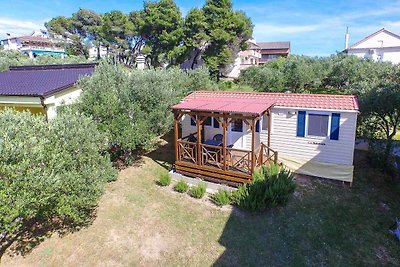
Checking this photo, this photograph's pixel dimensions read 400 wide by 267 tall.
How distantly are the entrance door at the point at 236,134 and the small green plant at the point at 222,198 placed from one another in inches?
143

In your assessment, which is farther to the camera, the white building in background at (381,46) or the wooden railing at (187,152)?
the white building in background at (381,46)

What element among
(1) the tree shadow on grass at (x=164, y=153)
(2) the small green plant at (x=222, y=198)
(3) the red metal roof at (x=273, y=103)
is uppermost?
(3) the red metal roof at (x=273, y=103)

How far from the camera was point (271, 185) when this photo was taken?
1045 cm

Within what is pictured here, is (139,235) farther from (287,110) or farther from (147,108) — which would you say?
(287,110)

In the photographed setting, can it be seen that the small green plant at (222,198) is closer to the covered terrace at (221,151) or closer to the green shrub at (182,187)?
the covered terrace at (221,151)

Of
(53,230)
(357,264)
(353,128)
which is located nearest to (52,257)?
(53,230)

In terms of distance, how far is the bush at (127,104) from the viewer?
11.5 metres

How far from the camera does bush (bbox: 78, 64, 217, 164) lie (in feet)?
37.8

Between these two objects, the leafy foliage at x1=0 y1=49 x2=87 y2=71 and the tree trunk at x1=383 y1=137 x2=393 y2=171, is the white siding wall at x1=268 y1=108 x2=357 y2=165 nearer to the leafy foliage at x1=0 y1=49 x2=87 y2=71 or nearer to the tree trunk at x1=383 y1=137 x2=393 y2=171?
the tree trunk at x1=383 y1=137 x2=393 y2=171

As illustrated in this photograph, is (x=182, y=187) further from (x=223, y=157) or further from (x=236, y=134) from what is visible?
(x=236, y=134)

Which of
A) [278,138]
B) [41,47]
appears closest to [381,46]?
[278,138]

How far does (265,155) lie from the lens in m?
13.3

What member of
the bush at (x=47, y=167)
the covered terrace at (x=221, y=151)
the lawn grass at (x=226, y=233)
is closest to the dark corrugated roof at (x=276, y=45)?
the covered terrace at (x=221, y=151)

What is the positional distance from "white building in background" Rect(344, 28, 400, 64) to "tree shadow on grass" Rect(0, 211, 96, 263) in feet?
189
